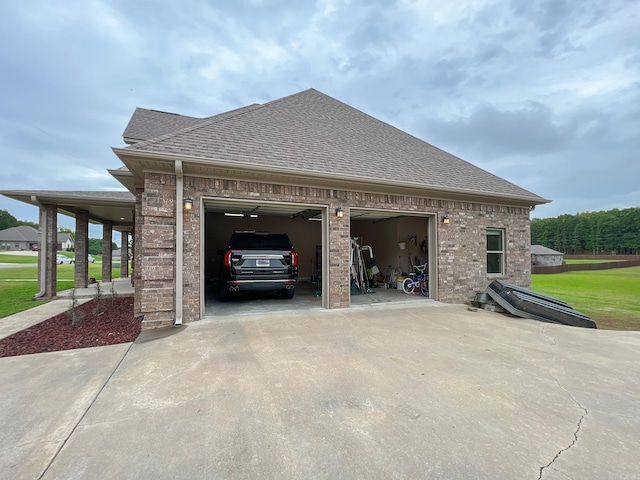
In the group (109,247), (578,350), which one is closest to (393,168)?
(578,350)

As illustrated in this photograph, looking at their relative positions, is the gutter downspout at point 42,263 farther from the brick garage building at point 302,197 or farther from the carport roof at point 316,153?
the carport roof at point 316,153

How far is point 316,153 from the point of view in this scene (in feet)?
22.1

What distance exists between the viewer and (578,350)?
4.16 m

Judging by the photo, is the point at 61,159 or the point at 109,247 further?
the point at 61,159

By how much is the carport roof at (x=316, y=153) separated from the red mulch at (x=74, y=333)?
9.72 ft

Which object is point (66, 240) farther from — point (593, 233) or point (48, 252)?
point (593, 233)

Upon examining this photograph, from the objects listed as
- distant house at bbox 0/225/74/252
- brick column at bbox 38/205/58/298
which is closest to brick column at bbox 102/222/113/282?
brick column at bbox 38/205/58/298

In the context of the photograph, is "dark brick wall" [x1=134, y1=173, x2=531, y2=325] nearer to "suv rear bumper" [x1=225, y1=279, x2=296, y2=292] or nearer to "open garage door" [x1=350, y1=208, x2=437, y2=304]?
"suv rear bumper" [x1=225, y1=279, x2=296, y2=292]

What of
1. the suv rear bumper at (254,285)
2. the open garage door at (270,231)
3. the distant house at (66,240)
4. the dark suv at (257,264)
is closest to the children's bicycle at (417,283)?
the open garage door at (270,231)

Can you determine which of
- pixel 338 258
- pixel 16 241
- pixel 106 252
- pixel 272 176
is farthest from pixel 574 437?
pixel 16 241

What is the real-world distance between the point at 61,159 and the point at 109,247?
49452mm

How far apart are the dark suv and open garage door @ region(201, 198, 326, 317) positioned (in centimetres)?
55

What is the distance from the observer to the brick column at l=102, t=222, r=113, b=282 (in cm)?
1266

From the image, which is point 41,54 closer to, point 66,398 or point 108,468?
point 66,398
